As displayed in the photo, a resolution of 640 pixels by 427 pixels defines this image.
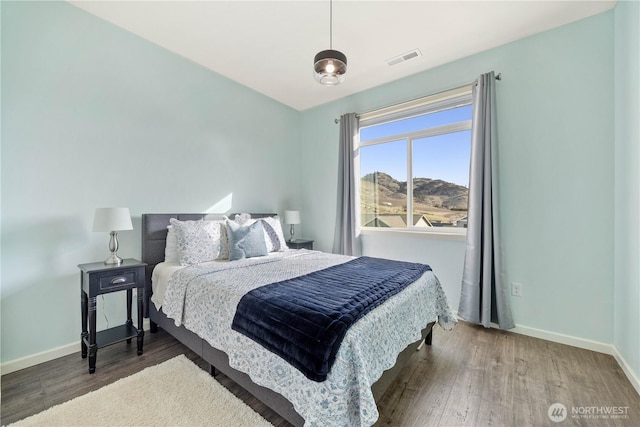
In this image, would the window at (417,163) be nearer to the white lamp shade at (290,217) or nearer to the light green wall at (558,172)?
the light green wall at (558,172)

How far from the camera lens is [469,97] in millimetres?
2928

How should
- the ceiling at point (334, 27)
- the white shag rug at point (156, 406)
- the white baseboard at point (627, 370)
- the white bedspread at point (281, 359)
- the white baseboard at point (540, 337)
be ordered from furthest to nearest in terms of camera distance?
the ceiling at point (334, 27), the white baseboard at point (540, 337), the white baseboard at point (627, 370), the white shag rug at point (156, 406), the white bedspread at point (281, 359)

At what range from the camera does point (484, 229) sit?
8.76 ft

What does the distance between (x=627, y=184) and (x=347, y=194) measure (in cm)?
262

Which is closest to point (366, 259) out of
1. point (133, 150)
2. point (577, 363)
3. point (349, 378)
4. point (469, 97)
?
point (349, 378)

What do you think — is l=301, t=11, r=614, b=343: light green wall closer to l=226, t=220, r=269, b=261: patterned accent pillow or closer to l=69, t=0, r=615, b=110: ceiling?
l=69, t=0, r=615, b=110: ceiling

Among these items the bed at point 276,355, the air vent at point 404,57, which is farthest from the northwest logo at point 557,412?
the air vent at point 404,57

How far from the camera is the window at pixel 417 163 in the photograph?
307 cm

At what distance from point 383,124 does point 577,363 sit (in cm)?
312

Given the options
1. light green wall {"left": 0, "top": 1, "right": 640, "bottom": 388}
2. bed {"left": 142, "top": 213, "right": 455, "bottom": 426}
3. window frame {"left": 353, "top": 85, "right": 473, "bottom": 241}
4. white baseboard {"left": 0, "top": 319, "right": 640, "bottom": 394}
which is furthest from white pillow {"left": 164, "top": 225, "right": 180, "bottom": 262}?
window frame {"left": 353, "top": 85, "right": 473, "bottom": 241}

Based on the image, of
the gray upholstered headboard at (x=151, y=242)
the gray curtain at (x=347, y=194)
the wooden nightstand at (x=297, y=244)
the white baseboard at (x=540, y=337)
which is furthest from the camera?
the wooden nightstand at (x=297, y=244)

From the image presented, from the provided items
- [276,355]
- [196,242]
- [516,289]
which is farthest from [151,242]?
[516,289]

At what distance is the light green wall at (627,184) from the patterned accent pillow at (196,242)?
3.39m

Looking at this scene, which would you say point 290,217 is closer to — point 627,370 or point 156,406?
point 156,406
